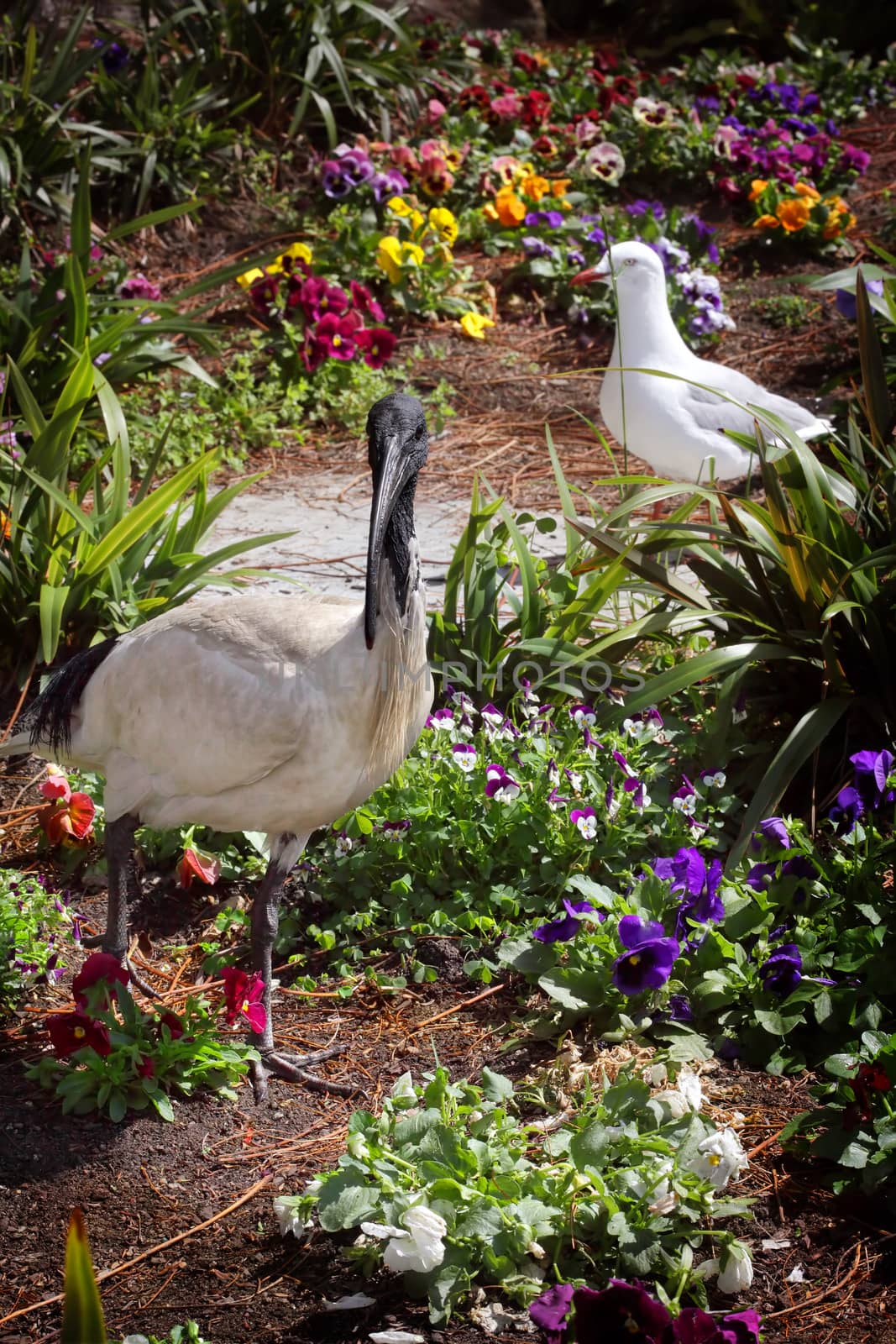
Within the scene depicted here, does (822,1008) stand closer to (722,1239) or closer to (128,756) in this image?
(722,1239)

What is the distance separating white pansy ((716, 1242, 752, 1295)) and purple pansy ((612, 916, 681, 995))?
0.56 m

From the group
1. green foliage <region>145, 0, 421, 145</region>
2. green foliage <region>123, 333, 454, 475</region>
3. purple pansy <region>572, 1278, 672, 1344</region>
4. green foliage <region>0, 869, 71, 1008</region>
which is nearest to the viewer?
purple pansy <region>572, 1278, 672, 1344</region>

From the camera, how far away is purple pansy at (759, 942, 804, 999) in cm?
258

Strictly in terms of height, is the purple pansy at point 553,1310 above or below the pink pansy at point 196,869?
above

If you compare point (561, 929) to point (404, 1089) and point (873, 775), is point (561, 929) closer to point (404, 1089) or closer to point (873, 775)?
point (404, 1089)

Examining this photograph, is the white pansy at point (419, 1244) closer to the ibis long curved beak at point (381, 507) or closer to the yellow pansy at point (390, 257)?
the ibis long curved beak at point (381, 507)

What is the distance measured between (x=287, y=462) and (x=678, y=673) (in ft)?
10.0

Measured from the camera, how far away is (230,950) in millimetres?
3246

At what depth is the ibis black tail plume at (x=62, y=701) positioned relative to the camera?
10.00 feet

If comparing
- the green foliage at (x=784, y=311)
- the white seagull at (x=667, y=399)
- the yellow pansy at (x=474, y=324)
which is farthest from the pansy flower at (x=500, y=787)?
the green foliage at (x=784, y=311)

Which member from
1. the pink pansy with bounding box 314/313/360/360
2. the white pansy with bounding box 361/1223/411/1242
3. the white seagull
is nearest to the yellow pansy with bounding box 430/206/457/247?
the pink pansy with bounding box 314/313/360/360

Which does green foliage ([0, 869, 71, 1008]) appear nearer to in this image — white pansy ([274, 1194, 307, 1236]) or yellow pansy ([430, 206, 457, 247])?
white pansy ([274, 1194, 307, 1236])

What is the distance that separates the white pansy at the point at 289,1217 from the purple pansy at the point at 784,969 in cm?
103

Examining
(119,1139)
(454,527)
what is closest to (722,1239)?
(119,1139)
